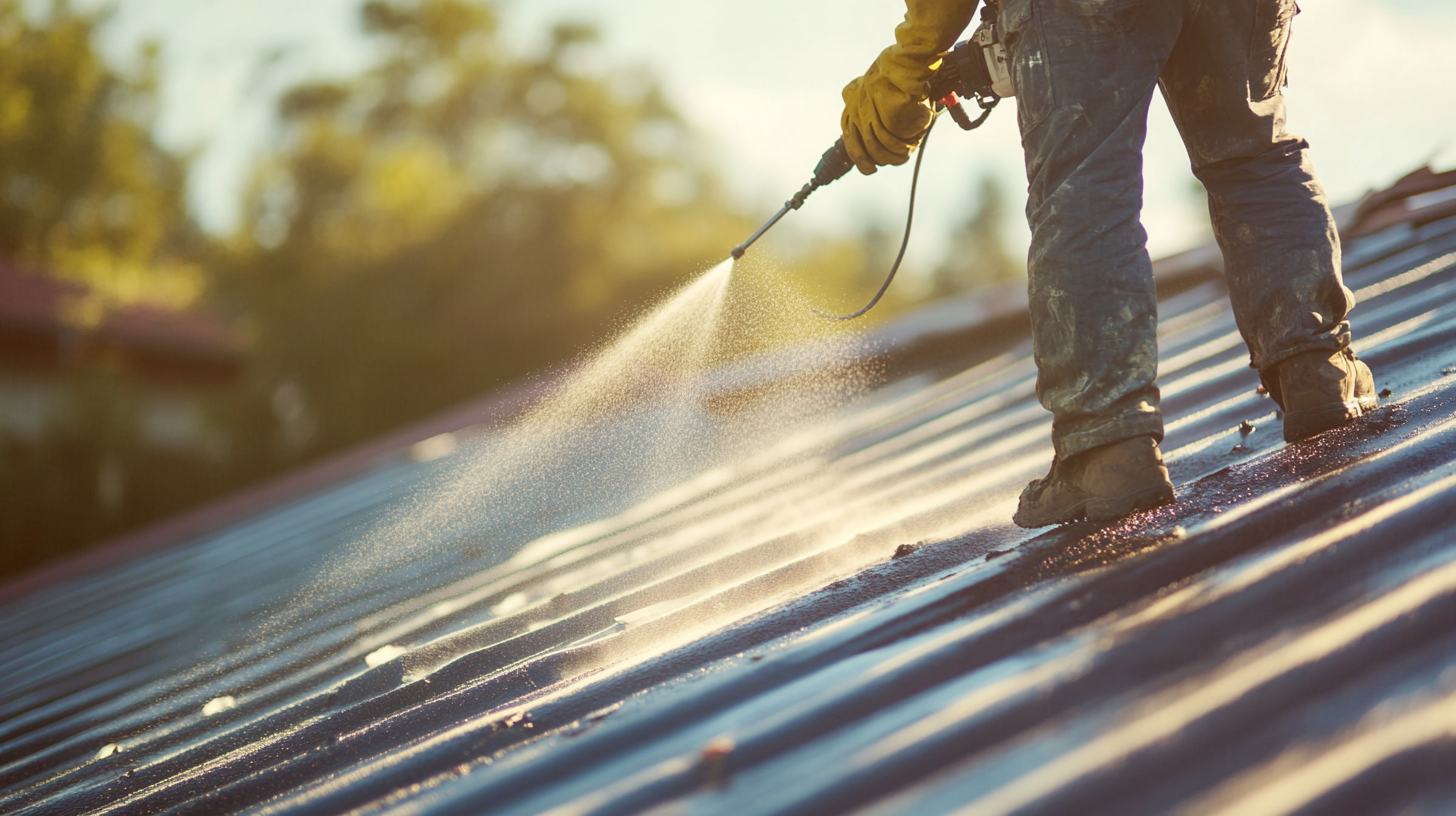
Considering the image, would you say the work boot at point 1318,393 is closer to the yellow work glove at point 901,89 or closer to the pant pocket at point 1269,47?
the pant pocket at point 1269,47

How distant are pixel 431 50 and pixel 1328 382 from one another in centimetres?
2541

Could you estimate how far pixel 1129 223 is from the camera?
66.9 inches

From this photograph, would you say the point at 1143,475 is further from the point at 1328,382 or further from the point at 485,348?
the point at 485,348

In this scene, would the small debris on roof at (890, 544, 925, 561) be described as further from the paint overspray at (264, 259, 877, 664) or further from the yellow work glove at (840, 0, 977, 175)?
the yellow work glove at (840, 0, 977, 175)

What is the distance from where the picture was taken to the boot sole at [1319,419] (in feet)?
5.98

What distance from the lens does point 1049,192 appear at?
68.1 inches

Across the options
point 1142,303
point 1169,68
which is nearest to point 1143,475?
point 1142,303

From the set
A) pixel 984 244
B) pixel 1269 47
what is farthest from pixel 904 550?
pixel 984 244

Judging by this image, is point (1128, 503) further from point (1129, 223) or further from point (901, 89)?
point (901, 89)

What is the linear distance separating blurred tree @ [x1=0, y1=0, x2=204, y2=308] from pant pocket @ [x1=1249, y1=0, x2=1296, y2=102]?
67.8 feet

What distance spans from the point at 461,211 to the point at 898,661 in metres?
23.0

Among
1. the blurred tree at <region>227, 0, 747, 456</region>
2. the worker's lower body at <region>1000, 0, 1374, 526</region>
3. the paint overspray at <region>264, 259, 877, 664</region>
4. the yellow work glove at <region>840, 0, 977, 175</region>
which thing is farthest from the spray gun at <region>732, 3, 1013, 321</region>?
the blurred tree at <region>227, 0, 747, 456</region>

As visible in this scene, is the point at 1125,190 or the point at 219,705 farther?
the point at 219,705

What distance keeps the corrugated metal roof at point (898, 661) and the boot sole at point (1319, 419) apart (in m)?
0.05
